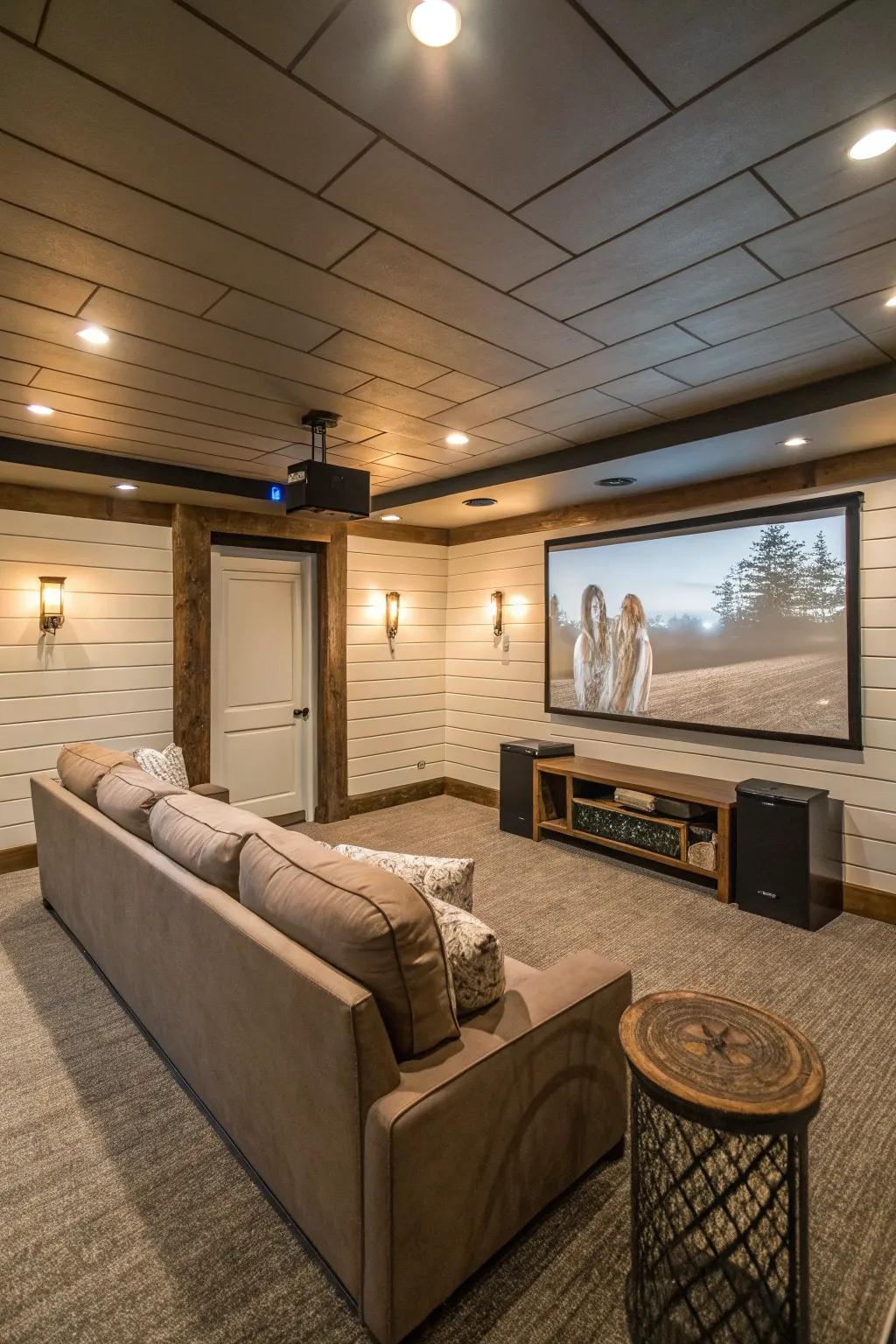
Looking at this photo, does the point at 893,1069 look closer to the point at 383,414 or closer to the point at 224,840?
the point at 224,840

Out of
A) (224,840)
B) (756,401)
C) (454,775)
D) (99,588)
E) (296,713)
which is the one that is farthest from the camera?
(454,775)

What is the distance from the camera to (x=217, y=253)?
6.27ft

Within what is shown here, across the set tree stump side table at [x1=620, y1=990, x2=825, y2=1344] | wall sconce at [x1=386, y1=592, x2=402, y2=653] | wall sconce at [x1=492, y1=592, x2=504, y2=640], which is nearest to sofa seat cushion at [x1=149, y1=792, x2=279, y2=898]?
tree stump side table at [x1=620, y1=990, x2=825, y2=1344]

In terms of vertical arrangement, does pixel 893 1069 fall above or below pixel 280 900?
below

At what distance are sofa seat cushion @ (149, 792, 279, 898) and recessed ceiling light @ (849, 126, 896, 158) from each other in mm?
2253

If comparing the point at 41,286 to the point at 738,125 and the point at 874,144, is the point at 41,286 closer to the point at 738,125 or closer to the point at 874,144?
the point at 738,125

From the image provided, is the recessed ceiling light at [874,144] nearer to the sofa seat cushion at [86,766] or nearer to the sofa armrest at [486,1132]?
the sofa armrest at [486,1132]

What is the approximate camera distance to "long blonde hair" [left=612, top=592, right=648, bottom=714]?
4684 millimetres

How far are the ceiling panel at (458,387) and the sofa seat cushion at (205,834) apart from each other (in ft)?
6.45

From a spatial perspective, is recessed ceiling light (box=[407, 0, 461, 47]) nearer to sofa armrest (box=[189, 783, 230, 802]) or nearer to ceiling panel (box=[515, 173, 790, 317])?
ceiling panel (box=[515, 173, 790, 317])

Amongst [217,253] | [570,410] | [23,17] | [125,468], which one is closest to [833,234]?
[570,410]

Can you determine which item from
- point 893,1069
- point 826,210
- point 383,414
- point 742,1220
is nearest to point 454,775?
point 383,414

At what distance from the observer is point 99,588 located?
448cm

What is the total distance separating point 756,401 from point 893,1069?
2.80m
